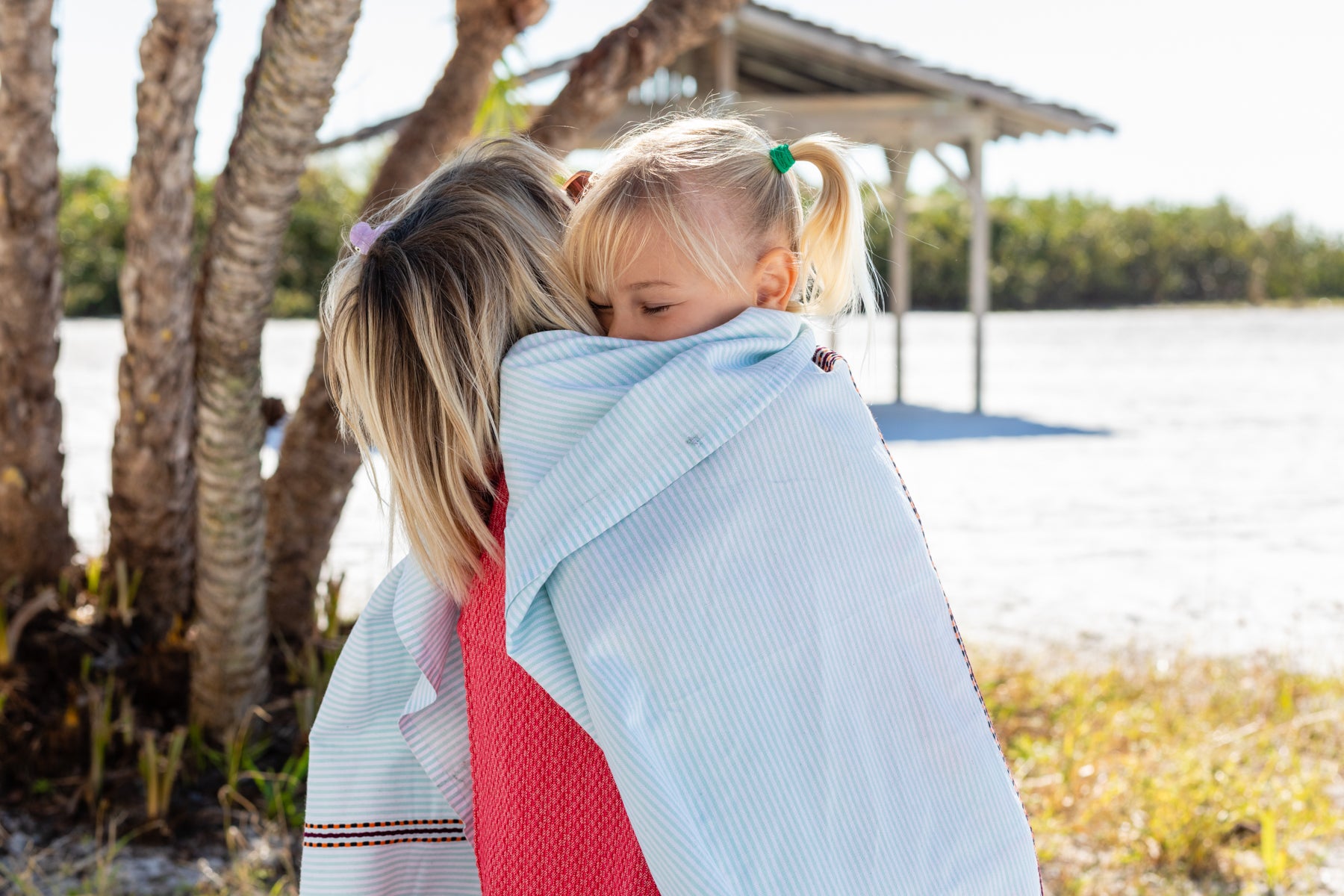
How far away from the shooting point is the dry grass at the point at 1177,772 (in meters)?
2.67

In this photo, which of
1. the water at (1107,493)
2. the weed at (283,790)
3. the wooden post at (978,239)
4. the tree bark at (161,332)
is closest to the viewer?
the tree bark at (161,332)

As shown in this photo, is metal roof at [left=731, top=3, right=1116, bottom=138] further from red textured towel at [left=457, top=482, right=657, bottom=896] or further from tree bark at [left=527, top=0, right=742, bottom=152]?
red textured towel at [left=457, top=482, right=657, bottom=896]

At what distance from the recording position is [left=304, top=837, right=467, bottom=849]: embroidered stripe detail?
4.80ft

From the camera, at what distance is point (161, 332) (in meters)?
2.73

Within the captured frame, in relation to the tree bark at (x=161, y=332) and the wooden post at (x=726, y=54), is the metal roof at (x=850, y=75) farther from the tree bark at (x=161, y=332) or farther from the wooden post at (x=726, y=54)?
the tree bark at (x=161, y=332)

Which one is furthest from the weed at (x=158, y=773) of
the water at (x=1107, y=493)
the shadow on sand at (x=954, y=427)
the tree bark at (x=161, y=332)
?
the shadow on sand at (x=954, y=427)

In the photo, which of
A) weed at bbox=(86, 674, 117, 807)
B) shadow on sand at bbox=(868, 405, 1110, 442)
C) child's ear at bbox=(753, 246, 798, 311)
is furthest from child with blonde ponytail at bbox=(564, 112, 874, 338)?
shadow on sand at bbox=(868, 405, 1110, 442)

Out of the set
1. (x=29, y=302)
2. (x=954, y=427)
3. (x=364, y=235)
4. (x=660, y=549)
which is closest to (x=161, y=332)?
(x=29, y=302)

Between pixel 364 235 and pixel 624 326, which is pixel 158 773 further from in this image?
pixel 624 326

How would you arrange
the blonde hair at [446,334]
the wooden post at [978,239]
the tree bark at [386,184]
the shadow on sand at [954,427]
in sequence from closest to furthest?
the blonde hair at [446,334] → the tree bark at [386,184] → the shadow on sand at [954,427] → the wooden post at [978,239]

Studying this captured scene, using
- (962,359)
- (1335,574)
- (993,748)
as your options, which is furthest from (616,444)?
(962,359)

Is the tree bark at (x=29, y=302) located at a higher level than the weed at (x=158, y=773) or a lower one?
higher

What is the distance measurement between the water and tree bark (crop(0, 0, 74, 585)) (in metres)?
0.30

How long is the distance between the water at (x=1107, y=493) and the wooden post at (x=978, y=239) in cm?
67
